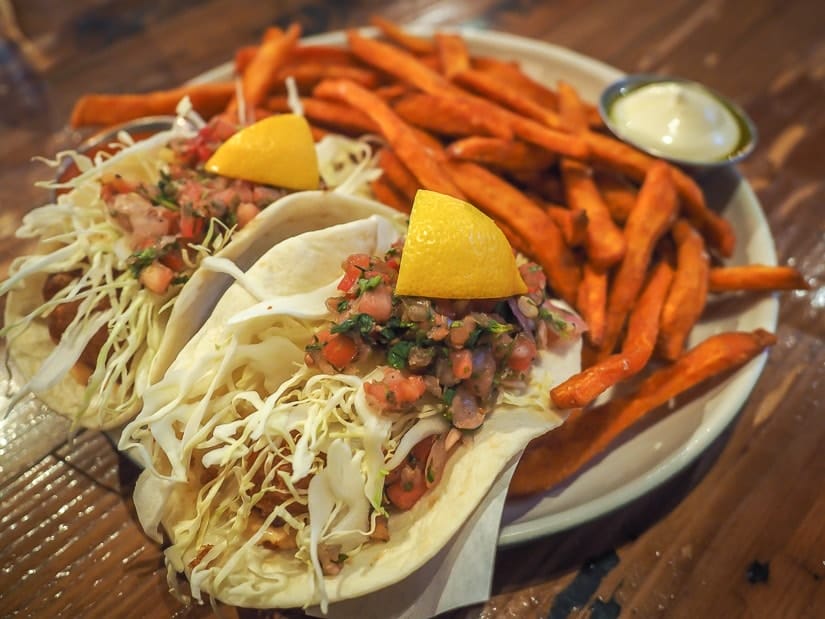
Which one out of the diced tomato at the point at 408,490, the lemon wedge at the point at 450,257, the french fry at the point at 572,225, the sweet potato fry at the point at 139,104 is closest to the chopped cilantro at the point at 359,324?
the lemon wedge at the point at 450,257

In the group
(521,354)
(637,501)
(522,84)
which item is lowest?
(637,501)

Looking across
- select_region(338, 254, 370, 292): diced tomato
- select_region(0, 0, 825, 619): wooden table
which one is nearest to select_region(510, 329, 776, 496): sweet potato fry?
select_region(0, 0, 825, 619): wooden table

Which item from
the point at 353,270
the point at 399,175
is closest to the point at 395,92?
the point at 399,175

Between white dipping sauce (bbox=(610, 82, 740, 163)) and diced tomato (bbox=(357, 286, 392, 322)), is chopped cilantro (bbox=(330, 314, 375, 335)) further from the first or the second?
white dipping sauce (bbox=(610, 82, 740, 163))

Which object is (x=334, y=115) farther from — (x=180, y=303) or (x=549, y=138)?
(x=180, y=303)

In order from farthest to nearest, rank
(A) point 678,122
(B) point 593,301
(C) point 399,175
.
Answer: (A) point 678,122 < (C) point 399,175 < (B) point 593,301

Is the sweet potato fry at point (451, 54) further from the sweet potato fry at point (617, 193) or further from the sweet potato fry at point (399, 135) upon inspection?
the sweet potato fry at point (617, 193)
